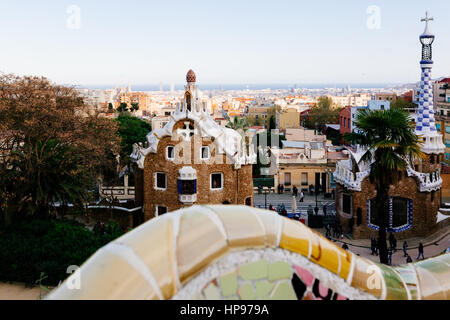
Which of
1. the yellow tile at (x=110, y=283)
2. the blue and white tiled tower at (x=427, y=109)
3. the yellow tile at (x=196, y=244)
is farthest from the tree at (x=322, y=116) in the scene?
the yellow tile at (x=110, y=283)

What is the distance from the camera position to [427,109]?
32.8m

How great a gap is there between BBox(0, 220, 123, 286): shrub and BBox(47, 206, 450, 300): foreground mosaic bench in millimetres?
16223

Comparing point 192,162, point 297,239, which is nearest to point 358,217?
point 192,162

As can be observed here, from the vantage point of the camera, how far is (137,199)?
34.2 metres

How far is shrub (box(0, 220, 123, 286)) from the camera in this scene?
1986cm

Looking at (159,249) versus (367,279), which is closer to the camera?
(159,249)

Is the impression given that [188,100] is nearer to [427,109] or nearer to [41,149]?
[41,149]

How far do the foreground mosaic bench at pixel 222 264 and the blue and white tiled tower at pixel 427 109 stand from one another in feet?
97.4

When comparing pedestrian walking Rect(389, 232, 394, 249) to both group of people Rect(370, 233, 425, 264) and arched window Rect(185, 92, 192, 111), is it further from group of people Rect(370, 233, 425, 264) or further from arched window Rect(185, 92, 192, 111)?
arched window Rect(185, 92, 192, 111)

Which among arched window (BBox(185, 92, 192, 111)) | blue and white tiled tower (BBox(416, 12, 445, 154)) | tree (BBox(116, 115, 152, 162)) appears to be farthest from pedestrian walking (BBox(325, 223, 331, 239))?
tree (BBox(116, 115, 152, 162))

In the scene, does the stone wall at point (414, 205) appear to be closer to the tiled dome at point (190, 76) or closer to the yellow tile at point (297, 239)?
the tiled dome at point (190, 76)

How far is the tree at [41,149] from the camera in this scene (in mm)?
24484

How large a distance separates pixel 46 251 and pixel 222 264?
17.5 m
